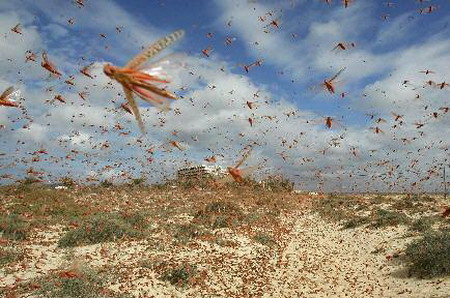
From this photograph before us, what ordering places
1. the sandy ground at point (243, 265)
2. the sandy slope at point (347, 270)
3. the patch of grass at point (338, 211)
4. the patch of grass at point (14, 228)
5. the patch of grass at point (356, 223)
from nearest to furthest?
1. the sandy ground at point (243, 265)
2. the sandy slope at point (347, 270)
3. the patch of grass at point (14, 228)
4. the patch of grass at point (356, 223)
5. the patch of grass at point (338, 211)

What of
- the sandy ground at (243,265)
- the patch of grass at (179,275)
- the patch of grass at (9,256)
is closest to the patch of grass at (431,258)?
the sandy ground at (243,265)

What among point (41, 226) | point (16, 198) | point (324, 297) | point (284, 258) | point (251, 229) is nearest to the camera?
point (324, 297)

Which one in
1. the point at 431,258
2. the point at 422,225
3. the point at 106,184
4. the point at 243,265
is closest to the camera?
the point at 431,258

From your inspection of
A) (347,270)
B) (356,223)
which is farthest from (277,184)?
(347,270)

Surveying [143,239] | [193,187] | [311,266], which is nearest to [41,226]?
[143,239]

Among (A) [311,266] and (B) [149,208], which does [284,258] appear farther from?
(B) [149,208]

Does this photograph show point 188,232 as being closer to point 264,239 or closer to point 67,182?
point 264,239

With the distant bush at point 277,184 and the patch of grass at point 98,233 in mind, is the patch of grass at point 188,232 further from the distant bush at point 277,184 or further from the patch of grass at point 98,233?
A: the distant bush at point 277,184
